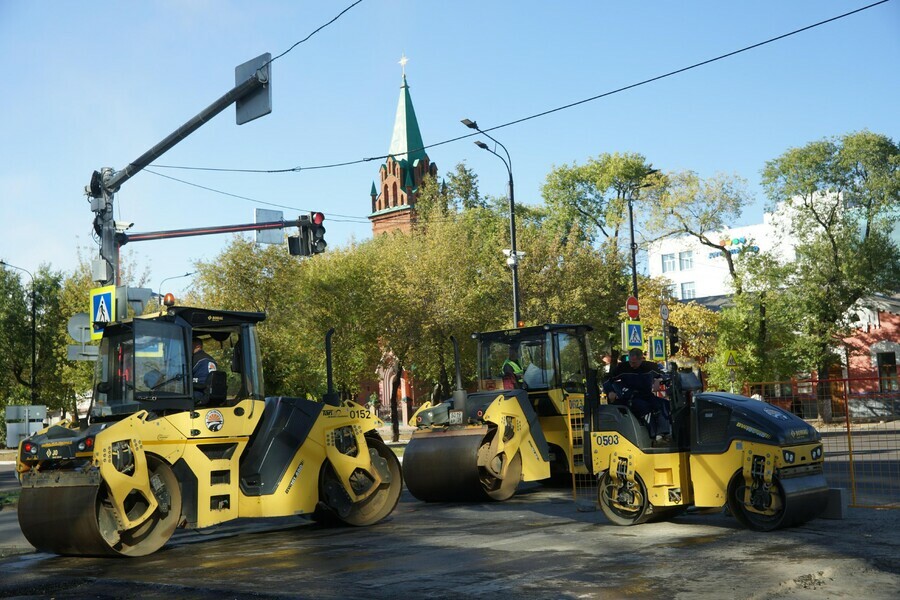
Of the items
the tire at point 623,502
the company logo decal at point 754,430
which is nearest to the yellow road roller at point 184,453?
the tire at point 623,502

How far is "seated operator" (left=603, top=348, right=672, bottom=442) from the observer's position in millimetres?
10541

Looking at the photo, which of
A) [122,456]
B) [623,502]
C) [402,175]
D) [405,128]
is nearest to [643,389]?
[623,502]

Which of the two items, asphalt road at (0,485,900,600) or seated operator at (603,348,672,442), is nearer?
asphalt road at (0,485,900,600)

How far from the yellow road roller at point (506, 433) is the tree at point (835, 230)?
2766 cm

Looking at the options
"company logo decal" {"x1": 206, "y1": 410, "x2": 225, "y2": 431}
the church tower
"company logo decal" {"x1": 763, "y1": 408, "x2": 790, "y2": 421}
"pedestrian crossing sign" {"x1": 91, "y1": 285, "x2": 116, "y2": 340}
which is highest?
the church tower

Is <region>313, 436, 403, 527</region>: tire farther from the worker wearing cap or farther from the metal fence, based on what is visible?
the metal fence

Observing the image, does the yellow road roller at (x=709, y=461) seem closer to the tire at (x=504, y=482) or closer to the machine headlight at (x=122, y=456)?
the tire at (x=504, y=482)

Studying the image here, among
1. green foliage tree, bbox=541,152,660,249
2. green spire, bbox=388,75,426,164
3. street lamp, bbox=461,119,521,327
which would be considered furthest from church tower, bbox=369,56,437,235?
street lamp, bbox=461,119,521,327

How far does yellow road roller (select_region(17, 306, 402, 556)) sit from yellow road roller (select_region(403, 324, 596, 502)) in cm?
148

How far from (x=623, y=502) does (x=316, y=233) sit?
10.6 m

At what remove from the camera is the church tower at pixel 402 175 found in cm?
7200

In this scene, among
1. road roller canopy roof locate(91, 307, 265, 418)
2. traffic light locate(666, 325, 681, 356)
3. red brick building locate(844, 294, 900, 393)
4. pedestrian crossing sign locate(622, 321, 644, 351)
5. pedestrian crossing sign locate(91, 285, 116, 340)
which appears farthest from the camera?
red brick building locate(844, 294, 900, 393)

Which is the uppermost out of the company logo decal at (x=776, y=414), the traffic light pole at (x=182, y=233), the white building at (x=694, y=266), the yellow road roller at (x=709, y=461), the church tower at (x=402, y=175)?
the church tower at (x=402, y=175)

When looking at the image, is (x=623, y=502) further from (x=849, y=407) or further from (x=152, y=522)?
(x=152, y=522)
